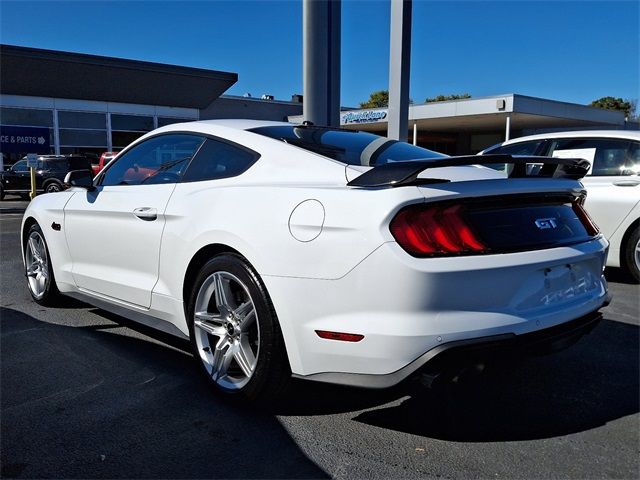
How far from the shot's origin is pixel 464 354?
232 cm

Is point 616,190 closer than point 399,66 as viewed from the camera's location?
Yes

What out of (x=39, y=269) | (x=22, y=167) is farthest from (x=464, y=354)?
(x=22, y=167)

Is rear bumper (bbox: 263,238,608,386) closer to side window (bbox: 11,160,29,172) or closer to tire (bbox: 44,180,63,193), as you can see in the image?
tire (bbox: 44,180,63,193)

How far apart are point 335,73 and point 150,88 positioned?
2226cm

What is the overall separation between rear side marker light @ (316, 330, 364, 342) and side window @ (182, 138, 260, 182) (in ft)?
3.66

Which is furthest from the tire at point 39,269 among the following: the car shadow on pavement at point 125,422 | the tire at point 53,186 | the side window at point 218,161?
the tire at point 53,186

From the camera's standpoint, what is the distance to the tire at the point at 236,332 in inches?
105

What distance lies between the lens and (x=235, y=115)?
1329 inches

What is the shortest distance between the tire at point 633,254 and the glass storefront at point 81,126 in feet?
77.4

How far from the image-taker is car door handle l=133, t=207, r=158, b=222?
339cm

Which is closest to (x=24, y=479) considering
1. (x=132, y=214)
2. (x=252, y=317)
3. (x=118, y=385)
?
(x=118, y=385)

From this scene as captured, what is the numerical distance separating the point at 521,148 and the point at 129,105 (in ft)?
85.3

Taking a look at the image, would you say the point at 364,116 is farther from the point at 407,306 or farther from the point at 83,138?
the point at 407,306

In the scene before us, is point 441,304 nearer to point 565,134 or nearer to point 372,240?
point 372,240
